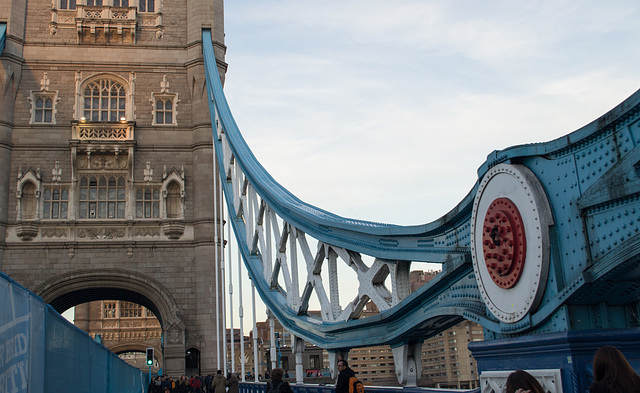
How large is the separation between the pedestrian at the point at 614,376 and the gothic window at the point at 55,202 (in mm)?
22662

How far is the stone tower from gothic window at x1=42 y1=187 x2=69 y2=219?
3cm

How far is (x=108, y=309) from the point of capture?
43000 mm

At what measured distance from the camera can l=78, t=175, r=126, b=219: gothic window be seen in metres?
23.7

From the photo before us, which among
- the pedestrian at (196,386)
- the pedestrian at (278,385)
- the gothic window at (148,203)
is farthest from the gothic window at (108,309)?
the pedestrian at (278,385)

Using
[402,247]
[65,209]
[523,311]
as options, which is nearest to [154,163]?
[65,209]

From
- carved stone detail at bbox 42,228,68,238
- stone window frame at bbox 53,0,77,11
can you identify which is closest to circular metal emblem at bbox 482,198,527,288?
carved stone detail at bbox 42,228,68,238

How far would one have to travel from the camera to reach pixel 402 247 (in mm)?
7754

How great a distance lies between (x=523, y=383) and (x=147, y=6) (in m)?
25.3

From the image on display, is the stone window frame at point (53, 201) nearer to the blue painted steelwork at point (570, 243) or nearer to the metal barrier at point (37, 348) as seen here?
the metal barrier at point (37, 348)

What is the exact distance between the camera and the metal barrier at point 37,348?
417 centimetres

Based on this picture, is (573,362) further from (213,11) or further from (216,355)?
(213,11)

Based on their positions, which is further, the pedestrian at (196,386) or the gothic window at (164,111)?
the gothic window at (164,111)

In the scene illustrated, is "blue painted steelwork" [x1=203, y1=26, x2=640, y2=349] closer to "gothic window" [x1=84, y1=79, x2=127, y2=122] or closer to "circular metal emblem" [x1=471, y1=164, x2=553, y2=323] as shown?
"circular metal emblem" [x1=471, y1=164, x2=553, y2=323]

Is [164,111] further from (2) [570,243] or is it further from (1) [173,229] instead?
(2) [570,243]
